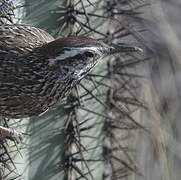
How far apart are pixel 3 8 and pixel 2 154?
2.01 ft

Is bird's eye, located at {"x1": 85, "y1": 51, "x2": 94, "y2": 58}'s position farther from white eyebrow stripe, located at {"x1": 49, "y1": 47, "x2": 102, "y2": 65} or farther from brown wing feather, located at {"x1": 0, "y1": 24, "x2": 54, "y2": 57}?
brown wing feather, located at {"x1": 0, "y1": 24, "x2": 54, "y2": 57}

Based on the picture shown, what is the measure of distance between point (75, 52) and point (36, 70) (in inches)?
8.9

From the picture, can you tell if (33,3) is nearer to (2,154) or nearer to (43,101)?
(43,101)

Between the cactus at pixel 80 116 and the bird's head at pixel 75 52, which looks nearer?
the bird's head at pixel 75 52

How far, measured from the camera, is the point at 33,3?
238cm

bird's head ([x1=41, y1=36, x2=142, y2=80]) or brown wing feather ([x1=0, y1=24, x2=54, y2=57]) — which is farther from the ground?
brown wing feather ([x1=0, y1=24, x2=54, y2=57])

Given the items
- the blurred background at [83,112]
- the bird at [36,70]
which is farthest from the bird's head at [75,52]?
the blurred background at [83,112]

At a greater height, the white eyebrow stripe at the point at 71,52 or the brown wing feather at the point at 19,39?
the brown wing feather at the point at 19,39

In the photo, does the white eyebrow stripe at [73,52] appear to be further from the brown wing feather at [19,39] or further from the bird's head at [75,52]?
the brown wing feather at [19,39]

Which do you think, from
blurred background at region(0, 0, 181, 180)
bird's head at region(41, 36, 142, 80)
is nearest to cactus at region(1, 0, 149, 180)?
blurred background at region(0, 0, 181, 180)

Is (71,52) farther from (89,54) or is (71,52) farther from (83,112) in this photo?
(83,112)

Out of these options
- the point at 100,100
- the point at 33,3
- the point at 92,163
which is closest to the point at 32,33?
the point at 33,3

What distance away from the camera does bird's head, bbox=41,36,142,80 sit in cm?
224

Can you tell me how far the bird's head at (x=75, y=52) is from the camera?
224cm
